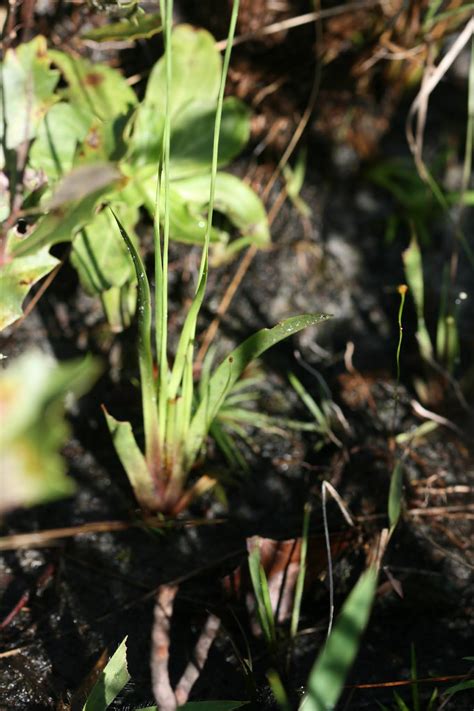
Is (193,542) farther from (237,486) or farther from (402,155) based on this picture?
(402,155)

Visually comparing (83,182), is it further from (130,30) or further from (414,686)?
(414,686)

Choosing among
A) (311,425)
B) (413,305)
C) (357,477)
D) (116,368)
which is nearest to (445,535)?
(357,477)

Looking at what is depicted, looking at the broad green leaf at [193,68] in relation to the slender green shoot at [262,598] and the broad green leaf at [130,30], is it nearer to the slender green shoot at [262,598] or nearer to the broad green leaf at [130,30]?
the broad green leaf at [130,30]

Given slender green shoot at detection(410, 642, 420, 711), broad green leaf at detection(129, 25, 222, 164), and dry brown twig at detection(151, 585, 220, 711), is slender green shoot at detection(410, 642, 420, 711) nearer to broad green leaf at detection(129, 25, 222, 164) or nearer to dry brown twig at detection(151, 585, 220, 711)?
dry brown twig at detection(151, 585, 220, 711)

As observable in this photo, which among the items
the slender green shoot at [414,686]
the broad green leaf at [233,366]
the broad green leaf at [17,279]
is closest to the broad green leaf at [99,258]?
the broad green leaf at [17,279]

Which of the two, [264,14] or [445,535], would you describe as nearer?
[445,535]

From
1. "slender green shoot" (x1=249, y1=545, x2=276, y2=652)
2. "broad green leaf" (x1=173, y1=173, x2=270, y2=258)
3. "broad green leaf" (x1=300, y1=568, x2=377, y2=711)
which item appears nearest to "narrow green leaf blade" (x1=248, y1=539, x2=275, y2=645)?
"slender green shoot" (x1=249, y1=545, x2=276, y2=652)
